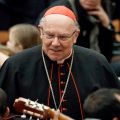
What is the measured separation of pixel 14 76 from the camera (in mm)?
4188

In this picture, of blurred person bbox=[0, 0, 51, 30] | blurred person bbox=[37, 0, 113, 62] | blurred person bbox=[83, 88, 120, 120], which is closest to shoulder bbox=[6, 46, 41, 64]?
blurred person bbox=[83, 88, 120, 120]

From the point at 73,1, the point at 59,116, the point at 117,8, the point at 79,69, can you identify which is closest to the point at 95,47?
the point at 73,1

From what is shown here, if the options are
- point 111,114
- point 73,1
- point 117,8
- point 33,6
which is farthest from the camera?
point 33,6

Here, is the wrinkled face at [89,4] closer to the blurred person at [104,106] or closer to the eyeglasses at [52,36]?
the eyeglasses at [52,36]

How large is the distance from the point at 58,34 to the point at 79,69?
1.27 ft

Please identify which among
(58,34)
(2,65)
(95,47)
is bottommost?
(95,47)

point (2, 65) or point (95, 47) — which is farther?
point (95, 47)

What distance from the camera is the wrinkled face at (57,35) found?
4.04 meters

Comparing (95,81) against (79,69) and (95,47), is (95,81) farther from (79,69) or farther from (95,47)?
(95,47)

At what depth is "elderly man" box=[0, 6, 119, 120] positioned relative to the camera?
4.09m

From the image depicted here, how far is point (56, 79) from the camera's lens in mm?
4250

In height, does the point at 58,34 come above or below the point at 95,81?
above

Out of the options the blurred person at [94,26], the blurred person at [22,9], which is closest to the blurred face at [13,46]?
the blurred person at [94,26]

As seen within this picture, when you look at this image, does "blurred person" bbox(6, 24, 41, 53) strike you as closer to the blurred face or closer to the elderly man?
the blurred face
